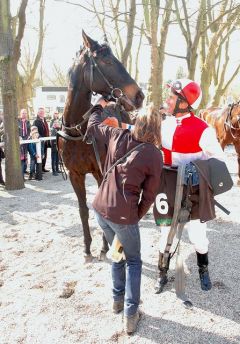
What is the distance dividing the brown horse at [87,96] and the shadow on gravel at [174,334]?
1.48m

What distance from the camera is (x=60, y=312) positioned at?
126 inches

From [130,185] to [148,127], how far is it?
472 mm

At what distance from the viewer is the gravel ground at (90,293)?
9.45 feet

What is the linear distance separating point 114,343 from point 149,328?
1.19 feet

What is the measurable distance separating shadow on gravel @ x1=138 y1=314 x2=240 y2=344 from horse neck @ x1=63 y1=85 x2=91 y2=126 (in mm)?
2333

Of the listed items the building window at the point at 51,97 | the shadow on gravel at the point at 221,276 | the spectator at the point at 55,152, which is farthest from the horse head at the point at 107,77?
the building window at the point at 51,97

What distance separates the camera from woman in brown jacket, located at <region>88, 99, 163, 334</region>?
2564 millimetres

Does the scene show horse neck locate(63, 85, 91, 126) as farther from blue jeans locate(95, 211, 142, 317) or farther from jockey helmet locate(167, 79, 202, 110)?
blue jeans locate(95, 211, 142, 317)

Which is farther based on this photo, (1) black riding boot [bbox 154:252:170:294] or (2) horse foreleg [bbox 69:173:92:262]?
(2) horse foreleg [bbox 69:173:92:262]

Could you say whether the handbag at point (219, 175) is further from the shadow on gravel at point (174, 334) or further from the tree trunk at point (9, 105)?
the tree trunk at point (9, 105)

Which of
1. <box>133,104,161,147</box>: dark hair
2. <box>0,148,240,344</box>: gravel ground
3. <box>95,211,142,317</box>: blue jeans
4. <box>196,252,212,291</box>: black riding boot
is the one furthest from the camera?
<box>196,252,212,291</box>: black riding boot

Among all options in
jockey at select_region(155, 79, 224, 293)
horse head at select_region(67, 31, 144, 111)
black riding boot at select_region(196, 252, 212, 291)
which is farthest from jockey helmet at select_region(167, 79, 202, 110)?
black riding boot at select_region(196, 252, 212, 291)

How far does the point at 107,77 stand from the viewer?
3.62 metres

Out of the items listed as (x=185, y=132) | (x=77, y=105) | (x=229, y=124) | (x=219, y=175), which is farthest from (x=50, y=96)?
(x=219, y=175)
